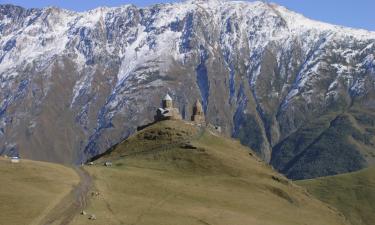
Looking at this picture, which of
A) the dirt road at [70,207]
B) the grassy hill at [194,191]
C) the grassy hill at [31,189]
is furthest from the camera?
the grassy hill at [194,191]

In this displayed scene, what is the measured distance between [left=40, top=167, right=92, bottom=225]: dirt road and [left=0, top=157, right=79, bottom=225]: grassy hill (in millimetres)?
817

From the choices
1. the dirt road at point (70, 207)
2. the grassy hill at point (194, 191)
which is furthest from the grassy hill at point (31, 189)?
the grassy hill at point (194, 191)

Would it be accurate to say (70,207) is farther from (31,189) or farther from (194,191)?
(194,191)

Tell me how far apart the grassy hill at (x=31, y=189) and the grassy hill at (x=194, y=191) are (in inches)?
221

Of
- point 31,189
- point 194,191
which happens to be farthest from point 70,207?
point 194,191

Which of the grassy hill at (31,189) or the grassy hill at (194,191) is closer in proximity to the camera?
the grassy hill at (31,189)

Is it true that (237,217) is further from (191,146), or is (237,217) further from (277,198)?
(191,146)

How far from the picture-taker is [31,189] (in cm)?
12475

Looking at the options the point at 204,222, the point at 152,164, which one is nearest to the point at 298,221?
the point at 204,222

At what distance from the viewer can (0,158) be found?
15938 centimetres

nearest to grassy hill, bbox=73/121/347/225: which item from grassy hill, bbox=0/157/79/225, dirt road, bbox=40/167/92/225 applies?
dirt road, bbox=40/167/92/225

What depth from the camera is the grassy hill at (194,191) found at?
121 m

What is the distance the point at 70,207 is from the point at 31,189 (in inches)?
493

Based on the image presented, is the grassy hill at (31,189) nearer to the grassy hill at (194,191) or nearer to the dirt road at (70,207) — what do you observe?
the dirt road at (70,207)
